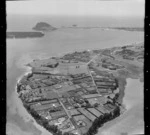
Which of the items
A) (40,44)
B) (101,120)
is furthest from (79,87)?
(40,44)

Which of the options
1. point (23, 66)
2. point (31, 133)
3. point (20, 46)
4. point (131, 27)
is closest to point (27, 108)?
point (31, 133)

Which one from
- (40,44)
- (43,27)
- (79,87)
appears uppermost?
(43,27)

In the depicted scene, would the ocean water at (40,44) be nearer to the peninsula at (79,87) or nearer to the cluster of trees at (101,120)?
the peninsula at (79,87)

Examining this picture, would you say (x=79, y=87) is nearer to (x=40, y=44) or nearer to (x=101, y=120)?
(x=101, y=120)

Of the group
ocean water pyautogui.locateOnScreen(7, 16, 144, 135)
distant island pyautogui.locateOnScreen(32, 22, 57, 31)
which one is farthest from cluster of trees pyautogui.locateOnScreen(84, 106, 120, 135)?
distant island pyautogui.locateOnScreen(32, 22, 57, 31)

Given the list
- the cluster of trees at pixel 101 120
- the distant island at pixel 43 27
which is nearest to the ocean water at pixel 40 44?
the distant island at pixel 43 27

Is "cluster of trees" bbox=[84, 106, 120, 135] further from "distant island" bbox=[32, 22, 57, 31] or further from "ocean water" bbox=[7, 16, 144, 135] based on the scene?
"distant island" bbox=[32, 22, 57, 31]

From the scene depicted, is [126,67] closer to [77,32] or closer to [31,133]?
[77,32]
